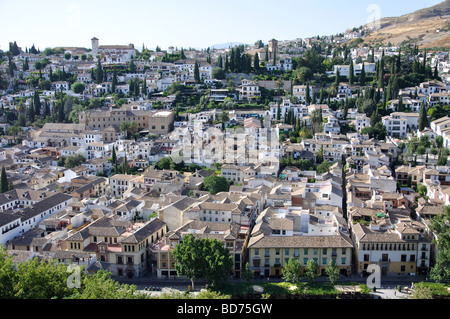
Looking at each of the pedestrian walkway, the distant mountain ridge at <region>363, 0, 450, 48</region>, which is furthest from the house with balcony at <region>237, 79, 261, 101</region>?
the distant mountain ridge at <region>363, 0, 450, 48</region>

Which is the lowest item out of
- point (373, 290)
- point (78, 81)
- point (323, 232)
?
point (373, 290)

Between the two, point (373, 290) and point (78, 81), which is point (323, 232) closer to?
point (373, 290)

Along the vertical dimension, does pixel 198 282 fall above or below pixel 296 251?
below

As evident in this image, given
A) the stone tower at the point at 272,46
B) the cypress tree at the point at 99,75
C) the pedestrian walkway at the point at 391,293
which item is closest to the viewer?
the pedestrian walkway at the point at 391,293

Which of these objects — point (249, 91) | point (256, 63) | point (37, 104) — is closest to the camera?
point (249, 91)

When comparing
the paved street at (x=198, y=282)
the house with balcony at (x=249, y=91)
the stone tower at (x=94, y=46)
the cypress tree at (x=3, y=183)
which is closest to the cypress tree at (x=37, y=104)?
the cypress tree at (x=3, y=183)

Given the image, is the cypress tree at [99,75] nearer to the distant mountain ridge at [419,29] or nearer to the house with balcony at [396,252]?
the house with balcony at [396,252]

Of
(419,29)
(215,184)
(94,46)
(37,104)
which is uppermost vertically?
(419,29)

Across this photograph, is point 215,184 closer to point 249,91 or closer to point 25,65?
point 249,91

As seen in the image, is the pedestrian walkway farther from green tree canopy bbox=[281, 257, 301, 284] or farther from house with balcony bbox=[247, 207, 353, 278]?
green tree canopy bbox=[281, 257, 301, 284]

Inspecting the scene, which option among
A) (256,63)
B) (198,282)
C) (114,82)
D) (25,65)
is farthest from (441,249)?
(25,65)
